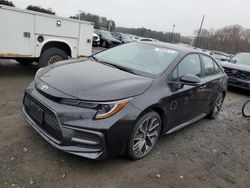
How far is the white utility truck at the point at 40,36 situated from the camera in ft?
17.9

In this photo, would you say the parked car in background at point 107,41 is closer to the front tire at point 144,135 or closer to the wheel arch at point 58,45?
the wheel arch at point 58,45

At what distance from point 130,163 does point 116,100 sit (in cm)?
96

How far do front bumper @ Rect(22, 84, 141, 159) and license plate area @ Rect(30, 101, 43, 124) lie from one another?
0.08 meters

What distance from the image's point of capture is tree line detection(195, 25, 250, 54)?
5628 centimetres

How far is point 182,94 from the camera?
11.8 feet

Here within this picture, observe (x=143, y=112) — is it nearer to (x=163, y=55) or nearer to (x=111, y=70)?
(x=111, y=70)

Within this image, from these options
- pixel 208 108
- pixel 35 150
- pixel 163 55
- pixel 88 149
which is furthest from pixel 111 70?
pixel 208 108

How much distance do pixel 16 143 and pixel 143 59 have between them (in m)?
2.21

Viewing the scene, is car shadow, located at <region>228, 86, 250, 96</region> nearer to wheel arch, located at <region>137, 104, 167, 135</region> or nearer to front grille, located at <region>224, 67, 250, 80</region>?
front grille, located at <region>224, 67, 250, 80</region>

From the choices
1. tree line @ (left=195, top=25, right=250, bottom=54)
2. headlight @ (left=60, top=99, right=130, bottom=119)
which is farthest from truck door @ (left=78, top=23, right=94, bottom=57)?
tree line @ (left=195, top=25, right=250, bottom=54)

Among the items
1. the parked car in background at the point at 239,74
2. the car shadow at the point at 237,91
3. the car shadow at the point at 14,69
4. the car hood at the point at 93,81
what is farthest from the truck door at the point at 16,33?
the car shadow at the point at 237,91

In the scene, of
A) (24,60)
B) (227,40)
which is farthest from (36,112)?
(227,40)

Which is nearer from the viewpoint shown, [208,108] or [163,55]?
[163,55]

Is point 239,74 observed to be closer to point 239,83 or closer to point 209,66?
point 239,83
